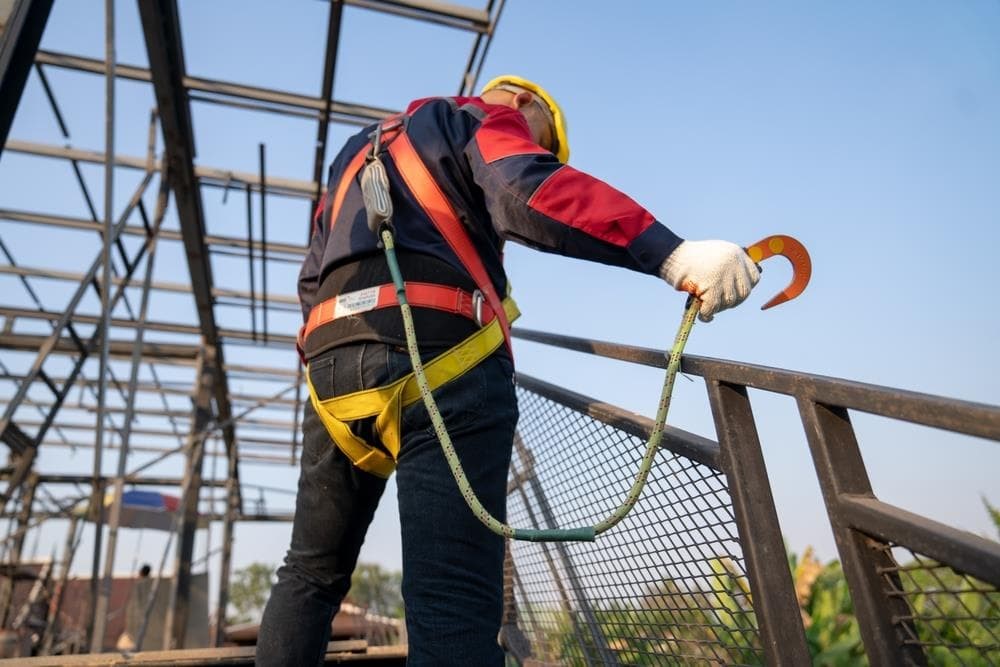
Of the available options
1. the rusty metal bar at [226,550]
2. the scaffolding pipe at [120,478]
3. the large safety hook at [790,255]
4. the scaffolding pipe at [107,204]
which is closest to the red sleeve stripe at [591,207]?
the large safety hook at [790,255]

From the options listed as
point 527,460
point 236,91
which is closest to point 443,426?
point 527,460

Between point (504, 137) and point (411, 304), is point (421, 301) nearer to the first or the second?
point (411, 304)

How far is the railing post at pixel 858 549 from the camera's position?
3.87ft

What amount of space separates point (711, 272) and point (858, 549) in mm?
558

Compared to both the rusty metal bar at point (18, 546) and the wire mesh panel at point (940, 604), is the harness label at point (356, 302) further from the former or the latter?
the rusty metal bar at point (18, 546)

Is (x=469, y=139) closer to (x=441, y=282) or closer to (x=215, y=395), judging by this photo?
(x=441, y=282)

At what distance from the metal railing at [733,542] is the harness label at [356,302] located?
65cm

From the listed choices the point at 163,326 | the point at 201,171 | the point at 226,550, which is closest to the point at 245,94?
the point at 201,171

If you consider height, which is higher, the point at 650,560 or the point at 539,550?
the point at 539,550

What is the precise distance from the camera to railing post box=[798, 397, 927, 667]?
118 centimetres

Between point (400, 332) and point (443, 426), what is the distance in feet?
0.90

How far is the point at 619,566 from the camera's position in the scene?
72.9 inches

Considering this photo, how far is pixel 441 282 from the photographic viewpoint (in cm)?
171

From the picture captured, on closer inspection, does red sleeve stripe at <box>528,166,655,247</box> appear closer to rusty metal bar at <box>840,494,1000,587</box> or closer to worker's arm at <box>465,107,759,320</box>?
worker's arm at <box>465,107,759,320</box>
